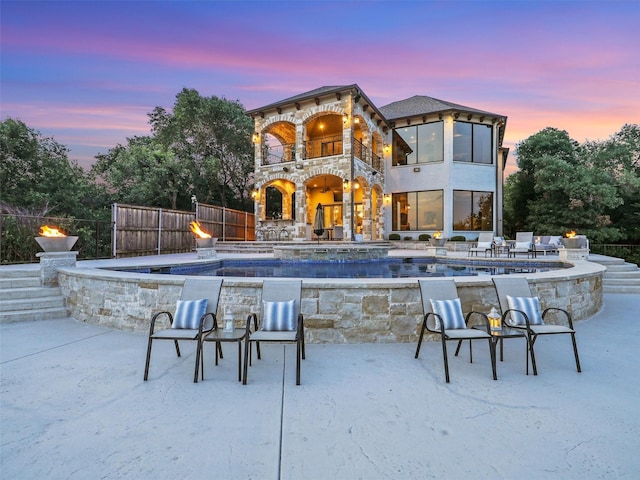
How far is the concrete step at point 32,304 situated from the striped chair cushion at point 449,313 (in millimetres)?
6294

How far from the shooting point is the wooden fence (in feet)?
37.6

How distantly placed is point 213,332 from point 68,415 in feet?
4.21

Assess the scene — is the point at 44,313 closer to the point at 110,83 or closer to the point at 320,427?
the point at 320,427

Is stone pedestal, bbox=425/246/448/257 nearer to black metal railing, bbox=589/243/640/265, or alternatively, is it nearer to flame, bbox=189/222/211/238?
flame, bbox=189/222/211/238

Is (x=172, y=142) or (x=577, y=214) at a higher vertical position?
(x=172, y=142)

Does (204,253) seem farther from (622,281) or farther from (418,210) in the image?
(418,210)

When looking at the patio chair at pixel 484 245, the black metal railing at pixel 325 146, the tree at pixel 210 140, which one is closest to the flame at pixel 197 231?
the patio chair at pixel 484 245

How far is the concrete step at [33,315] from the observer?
17.0 feet

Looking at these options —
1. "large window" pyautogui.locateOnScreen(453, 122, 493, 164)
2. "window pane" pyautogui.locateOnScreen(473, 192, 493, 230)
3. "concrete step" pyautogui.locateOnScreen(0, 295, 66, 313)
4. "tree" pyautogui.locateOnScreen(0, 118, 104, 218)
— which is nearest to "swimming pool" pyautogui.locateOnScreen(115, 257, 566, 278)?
"concrete step" pyautogui.locateOnScreen(0, 295, 66, 313)

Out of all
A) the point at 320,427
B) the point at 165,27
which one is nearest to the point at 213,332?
the point at 320,427

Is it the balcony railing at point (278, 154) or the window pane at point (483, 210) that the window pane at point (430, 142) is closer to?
the window pane at point (483, 210)

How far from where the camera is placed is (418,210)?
1844 centimetres

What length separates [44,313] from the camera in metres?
5.41

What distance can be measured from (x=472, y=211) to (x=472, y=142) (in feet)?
12.8
